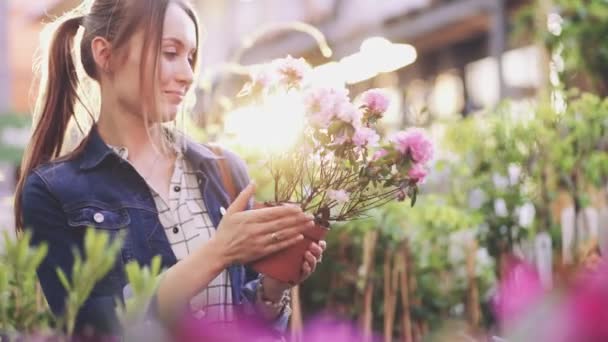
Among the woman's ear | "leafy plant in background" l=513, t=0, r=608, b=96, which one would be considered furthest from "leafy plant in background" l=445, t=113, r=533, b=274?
the woman's ear

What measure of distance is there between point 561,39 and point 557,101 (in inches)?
31.6

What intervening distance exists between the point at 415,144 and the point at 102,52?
650mm

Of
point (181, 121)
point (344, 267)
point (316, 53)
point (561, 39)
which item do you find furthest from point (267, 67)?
point (316, 53)

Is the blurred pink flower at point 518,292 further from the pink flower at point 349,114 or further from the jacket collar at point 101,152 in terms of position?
the jacket collar at point 101,152

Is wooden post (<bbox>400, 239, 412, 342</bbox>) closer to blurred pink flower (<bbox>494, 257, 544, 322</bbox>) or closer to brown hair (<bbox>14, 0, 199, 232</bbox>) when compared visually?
brown hair (<bbox>14, 0, 199, 232</bbox>)

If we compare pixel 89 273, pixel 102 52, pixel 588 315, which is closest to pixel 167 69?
pixel 102 52

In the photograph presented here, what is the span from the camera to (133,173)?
77.3 inches

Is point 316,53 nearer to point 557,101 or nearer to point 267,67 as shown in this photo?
point 557,101

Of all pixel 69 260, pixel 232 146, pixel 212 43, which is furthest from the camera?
pixel 212 43

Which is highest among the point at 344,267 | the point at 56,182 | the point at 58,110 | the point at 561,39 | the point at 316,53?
the point at 316,53

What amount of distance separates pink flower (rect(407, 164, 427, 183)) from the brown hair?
1.64ft

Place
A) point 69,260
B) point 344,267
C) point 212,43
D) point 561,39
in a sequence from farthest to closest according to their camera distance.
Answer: point 212,43, point 561,39, point 344,267, point 69,260

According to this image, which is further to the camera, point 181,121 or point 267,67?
point 181,121

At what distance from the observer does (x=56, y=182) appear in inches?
74.4
